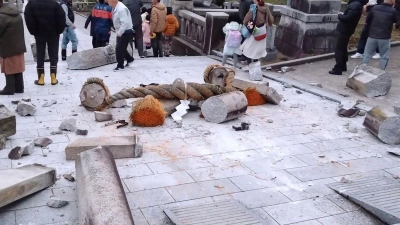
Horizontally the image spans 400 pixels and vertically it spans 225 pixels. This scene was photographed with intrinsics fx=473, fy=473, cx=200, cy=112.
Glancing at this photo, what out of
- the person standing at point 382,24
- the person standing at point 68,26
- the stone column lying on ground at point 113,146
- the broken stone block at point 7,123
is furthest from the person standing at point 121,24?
the person standing at point 382,24

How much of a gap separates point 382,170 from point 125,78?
5.56m

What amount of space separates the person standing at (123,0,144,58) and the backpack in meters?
2.68

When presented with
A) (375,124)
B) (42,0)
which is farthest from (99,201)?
(42,0)

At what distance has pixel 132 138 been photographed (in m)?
5.56

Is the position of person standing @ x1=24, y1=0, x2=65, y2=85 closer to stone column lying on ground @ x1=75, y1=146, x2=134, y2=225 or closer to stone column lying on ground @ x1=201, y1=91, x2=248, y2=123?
stone column lying on ground @ x1=201, y1=91, x2=248, y2=123

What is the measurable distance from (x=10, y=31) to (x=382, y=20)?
661 cm

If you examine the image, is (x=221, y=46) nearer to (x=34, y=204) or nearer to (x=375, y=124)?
(x=375, y=124)

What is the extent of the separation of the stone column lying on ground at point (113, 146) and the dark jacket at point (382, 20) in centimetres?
570

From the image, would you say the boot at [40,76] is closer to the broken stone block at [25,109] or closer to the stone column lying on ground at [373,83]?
the broken stone block at [25,109]

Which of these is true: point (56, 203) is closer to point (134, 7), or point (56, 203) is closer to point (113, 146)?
point (113, 146)

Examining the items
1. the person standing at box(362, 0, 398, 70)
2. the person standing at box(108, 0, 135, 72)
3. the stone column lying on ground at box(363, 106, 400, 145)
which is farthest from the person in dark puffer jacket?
the person standing at box(108, 0, 135, 72)

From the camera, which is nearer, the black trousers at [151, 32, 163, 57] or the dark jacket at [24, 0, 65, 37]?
the dark jacket at [24, 0, 65, 37]

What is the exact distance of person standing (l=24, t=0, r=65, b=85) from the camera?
324 inches

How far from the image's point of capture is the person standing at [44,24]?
8.24m
